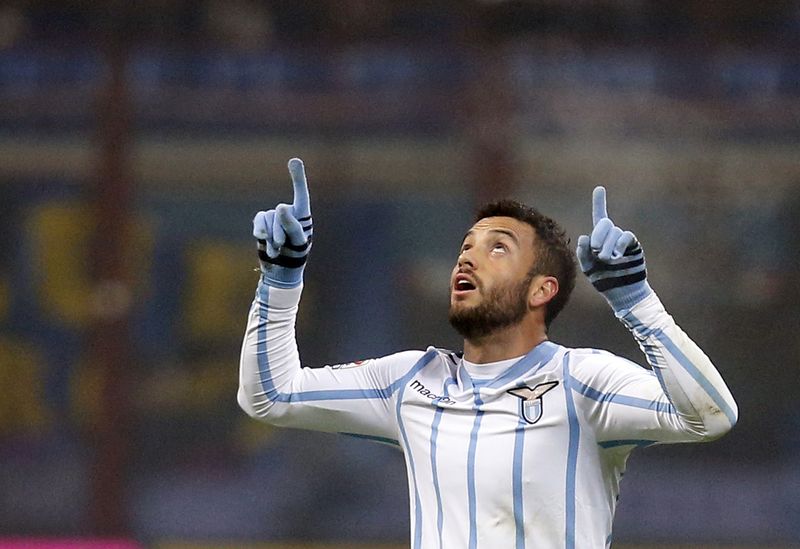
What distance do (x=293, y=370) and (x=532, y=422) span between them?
0.48 m

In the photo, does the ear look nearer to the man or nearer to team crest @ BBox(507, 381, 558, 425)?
the man

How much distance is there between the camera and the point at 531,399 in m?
2.48

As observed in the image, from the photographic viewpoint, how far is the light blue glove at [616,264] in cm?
229

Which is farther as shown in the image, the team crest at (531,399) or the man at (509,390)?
the team crest at (531,399)

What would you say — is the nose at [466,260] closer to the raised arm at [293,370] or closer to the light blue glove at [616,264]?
the raised arm at [293,370]

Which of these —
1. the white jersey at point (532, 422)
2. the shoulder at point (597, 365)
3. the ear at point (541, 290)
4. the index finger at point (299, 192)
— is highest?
the index finger at point (299, 192)

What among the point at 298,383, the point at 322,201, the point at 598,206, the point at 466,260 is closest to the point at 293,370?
the point at 298,383

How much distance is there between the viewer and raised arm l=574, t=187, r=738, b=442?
2264mm

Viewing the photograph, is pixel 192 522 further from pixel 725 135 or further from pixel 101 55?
pixel 725 135

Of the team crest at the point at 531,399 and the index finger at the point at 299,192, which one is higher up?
the index finger at the point at 299,192

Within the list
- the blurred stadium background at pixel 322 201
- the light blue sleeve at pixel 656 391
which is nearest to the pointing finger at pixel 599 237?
the light blue sleeve at pixel 656 391

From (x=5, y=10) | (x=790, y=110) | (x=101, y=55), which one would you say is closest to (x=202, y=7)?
(x=101, y=55)

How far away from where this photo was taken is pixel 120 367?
6.24m

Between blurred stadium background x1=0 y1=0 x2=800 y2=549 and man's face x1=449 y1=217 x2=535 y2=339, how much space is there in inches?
133
